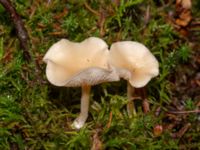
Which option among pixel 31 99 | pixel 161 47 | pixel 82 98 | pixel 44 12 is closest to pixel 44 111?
pixel 31 99

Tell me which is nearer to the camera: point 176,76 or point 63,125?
point 63,125

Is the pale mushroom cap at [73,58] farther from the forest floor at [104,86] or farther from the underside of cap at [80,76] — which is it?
the forest floor at [104,86]

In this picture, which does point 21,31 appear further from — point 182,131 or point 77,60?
point 182,131

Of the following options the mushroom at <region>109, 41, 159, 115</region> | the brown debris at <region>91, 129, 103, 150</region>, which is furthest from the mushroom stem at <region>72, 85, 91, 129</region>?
the mushroom at <region>109, 41, 159, 115</region>

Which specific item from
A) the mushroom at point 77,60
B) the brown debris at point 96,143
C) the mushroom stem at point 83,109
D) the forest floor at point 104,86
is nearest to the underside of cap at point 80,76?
the mushroom at point 77,60

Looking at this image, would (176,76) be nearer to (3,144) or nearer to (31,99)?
(31,99)

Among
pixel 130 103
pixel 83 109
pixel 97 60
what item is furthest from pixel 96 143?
pixel 97 60

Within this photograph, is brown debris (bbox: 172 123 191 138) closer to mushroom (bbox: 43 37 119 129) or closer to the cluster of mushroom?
the cluster of mushroom
